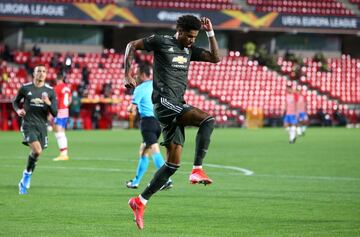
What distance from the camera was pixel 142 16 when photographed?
2041 inches

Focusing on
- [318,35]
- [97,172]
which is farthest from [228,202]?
[318,35]

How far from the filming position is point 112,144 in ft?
109

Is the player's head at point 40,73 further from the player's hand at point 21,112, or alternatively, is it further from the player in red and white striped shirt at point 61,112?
the player in red and white striped shirt at point 61,112

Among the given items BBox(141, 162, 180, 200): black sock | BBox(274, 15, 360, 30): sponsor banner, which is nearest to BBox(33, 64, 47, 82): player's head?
BBox(141, 162, 180, 200): black sock

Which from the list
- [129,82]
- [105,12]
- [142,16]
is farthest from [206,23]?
[142,16]

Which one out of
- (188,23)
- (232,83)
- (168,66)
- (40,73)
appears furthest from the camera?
(232,83)

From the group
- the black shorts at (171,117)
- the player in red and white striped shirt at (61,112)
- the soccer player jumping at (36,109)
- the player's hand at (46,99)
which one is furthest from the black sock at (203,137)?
the player in red and white striped shirt at (61,112)

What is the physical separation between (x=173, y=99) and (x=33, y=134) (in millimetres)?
5523

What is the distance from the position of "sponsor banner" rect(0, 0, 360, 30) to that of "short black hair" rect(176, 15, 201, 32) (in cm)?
3719

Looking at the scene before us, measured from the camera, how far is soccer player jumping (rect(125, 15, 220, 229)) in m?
11.5

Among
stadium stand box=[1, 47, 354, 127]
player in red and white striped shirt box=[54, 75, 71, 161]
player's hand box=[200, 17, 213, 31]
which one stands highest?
player's hand box=[200, 17, 213, 31]

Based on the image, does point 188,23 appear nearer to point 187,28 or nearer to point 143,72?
point 187,28

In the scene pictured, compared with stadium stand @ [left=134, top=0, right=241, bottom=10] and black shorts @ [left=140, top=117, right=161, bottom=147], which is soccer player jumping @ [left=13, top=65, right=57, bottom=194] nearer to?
black shorts @ [left=140, top=117, right=161, bottom=147]

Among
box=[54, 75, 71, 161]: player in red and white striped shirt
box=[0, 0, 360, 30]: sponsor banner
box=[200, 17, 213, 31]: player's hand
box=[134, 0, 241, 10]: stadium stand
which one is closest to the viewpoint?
box=[200, 17, 213, 31]: player's hand
